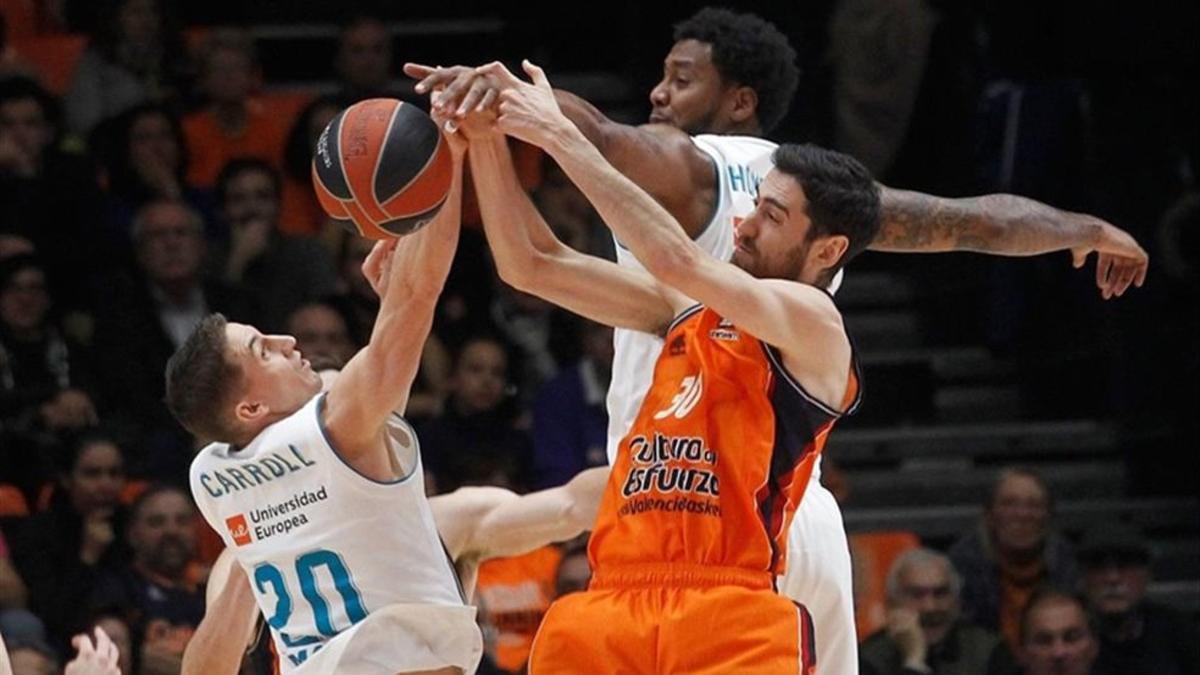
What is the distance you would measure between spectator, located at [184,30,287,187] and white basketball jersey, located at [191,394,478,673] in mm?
5482

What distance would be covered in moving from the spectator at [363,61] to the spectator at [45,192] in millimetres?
1413

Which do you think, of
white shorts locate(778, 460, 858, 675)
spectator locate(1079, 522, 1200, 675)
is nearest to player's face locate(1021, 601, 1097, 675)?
spectator locate(1079, 522, 1200, 675)

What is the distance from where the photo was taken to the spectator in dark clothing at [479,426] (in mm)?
10828

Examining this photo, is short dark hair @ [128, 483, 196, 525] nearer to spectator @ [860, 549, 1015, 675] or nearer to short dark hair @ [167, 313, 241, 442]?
spectator @ [860, 549, 1015, 675]

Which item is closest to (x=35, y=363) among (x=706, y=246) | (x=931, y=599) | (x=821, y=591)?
(x=931, y=599)

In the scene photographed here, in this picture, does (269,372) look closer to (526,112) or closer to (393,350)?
(393,350)

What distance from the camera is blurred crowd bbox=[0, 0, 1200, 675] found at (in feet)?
32.9

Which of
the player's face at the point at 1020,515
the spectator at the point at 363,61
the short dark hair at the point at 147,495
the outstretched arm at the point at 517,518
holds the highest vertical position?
the spectator at the point at 363,61

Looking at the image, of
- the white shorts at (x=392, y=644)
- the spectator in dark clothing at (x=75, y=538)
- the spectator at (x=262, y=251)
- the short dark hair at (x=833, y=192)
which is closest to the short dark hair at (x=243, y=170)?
the spectator at (x=262, y=251)

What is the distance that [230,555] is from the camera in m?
7.27

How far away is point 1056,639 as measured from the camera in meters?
10.6

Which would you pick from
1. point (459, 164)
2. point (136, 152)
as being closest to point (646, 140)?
point (459, 164)

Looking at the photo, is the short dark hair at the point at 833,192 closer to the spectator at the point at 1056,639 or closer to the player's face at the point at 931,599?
the player's face at the point at 931,599

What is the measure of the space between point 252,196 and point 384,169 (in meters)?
5.20
